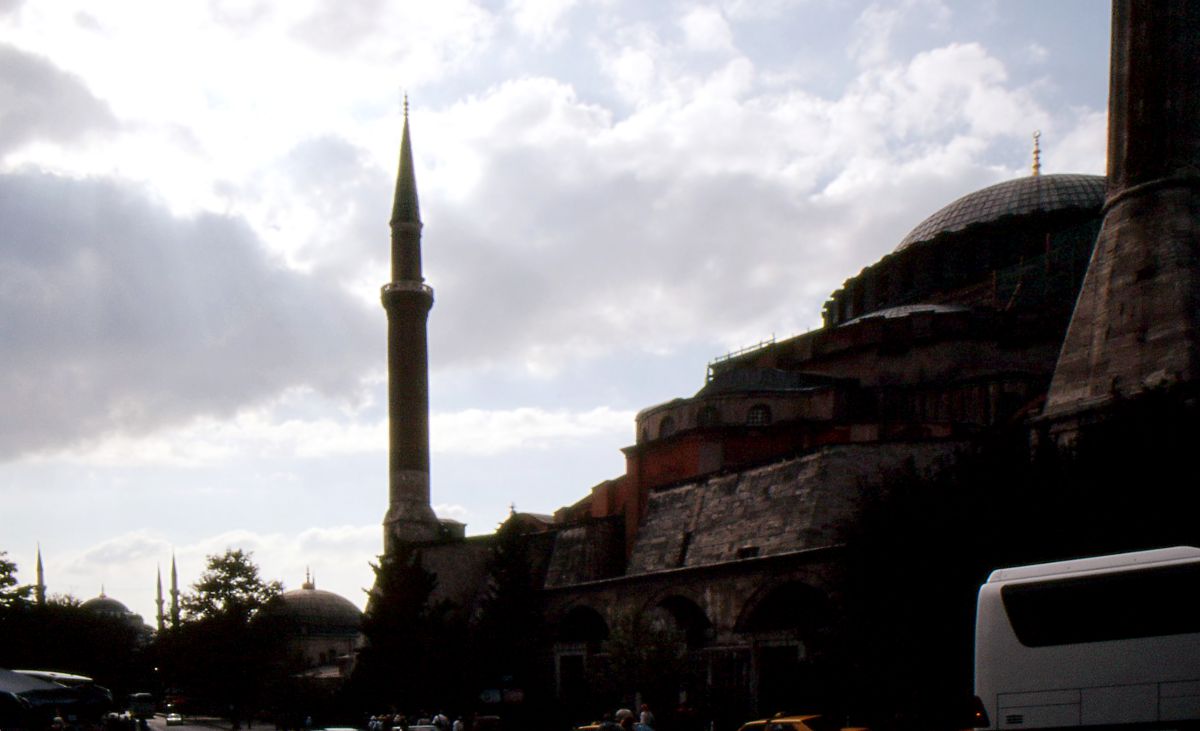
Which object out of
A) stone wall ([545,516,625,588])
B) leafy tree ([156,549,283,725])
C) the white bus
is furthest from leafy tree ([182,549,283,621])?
the white bus

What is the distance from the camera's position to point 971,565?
19578mm

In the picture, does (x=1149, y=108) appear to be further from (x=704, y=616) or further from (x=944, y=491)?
(x=704, y=616)

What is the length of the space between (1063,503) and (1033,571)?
28.0 feet

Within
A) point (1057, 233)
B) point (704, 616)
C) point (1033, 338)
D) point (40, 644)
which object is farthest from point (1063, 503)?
point (40, 644)

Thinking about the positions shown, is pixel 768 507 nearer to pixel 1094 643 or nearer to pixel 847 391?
pixel 847 391

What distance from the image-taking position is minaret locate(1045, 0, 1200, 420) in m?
23.6

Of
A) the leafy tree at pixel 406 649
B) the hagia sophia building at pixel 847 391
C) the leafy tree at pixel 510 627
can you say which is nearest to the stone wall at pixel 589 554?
the hagia sophia building at pixel 847 391

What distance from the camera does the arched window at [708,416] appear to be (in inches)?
1382

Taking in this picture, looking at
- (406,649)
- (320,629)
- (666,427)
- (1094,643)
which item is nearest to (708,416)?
(666,427)

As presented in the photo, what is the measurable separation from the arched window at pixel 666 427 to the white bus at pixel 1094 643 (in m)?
25.0

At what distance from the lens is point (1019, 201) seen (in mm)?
39875

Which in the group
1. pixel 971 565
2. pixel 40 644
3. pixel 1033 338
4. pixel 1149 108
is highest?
pixel 1149 108

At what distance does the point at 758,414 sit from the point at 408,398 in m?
12.6

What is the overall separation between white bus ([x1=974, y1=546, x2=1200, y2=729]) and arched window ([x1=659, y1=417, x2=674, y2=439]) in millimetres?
24981
